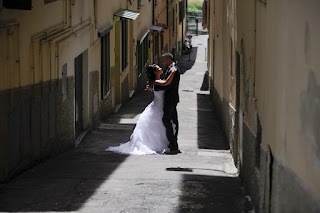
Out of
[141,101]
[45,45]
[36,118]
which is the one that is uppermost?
[45,45]

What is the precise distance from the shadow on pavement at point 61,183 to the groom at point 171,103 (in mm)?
1163

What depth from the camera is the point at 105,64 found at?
65.8ft

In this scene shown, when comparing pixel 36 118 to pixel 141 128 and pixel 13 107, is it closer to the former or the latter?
pixel 13 107

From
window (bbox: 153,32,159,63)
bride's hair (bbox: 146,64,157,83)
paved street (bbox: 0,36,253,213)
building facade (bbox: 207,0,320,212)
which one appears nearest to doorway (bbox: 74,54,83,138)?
paved street (bbox: 0,36,253,213)

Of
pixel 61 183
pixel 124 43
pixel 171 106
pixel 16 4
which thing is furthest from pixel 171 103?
pixel 124 43

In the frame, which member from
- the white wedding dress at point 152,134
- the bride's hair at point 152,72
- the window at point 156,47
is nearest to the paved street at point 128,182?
the white wedding dress at point 152,134

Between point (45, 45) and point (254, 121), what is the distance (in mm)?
4129

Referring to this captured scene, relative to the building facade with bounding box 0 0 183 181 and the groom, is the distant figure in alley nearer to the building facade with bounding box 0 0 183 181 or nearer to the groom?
the groom

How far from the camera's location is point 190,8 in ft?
275

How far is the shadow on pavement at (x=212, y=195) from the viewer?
9.49 metres

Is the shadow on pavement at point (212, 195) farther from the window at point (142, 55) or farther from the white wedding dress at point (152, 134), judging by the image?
the window at point (142, 55)

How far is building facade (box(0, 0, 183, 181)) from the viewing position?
418 inches

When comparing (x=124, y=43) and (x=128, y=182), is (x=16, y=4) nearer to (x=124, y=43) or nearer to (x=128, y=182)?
(x=128, y=182)

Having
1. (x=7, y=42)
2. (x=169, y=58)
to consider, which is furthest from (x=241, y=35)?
(x=7, y=42)
